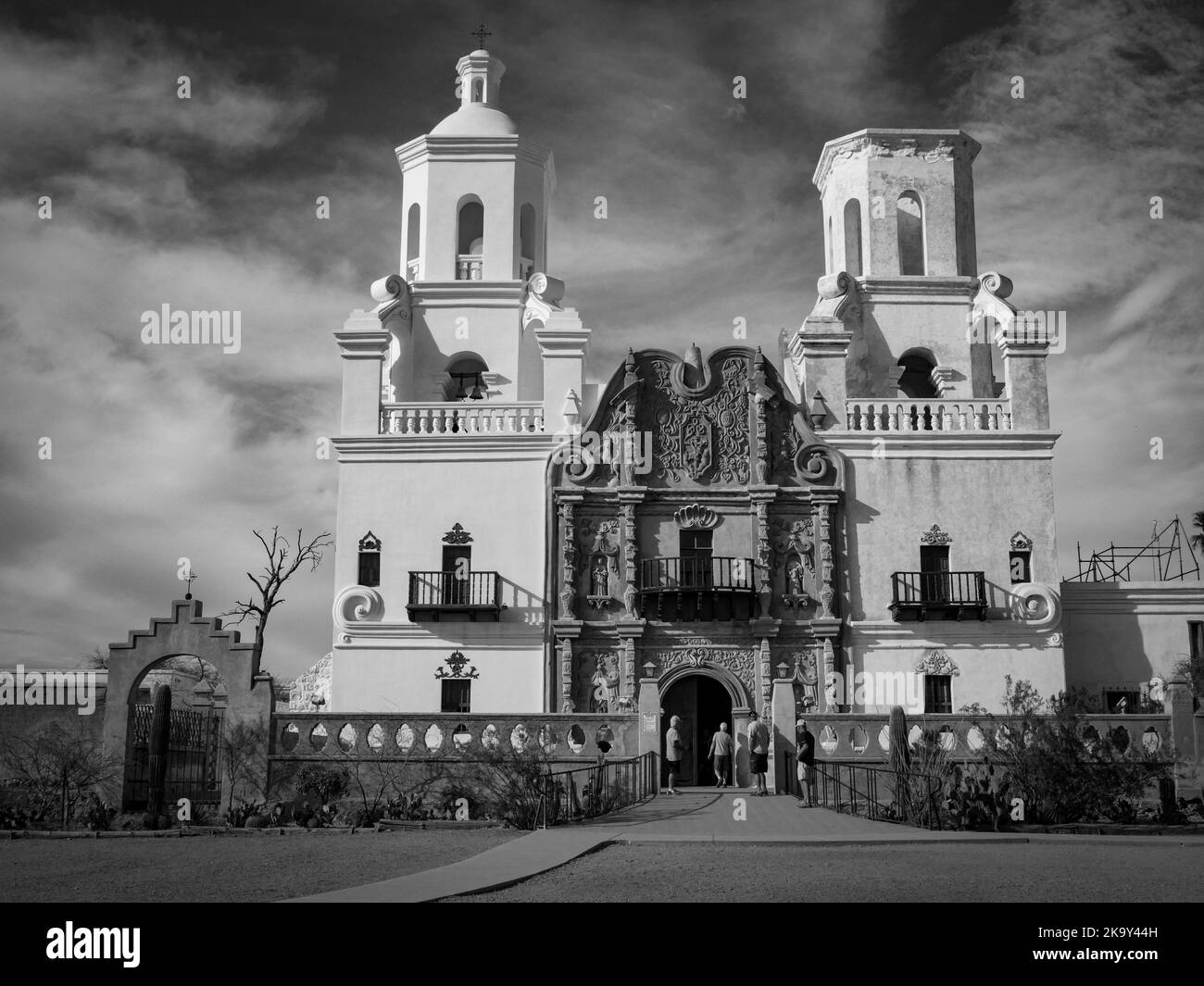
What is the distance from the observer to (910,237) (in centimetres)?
4272

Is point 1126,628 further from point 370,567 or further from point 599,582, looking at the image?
point 370,567

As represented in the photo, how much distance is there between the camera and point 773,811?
25.7m

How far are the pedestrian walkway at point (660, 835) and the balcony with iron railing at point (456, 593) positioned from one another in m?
8.44

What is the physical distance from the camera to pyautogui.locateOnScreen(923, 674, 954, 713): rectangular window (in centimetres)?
3566

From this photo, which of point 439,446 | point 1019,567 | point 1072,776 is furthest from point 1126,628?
point 439,446

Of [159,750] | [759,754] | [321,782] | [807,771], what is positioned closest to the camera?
[159,750]

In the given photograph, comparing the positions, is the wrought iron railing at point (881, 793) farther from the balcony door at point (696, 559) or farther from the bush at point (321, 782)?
the bush at point (321, 782)

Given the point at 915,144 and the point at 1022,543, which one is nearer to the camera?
the point at 1022,543

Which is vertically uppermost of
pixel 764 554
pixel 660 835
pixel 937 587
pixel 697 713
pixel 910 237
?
pixel 910 237

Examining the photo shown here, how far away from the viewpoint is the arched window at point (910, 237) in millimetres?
42344

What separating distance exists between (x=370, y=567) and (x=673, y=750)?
9.95 meters

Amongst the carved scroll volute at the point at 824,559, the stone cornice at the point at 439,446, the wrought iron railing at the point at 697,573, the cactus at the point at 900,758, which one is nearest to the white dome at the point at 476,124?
the stone cornice at the point at 439,446

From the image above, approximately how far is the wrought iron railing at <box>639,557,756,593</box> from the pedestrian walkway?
7.10m

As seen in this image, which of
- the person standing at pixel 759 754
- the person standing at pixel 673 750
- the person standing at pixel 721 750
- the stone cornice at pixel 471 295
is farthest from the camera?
the stone cornice at pixel 471 295
